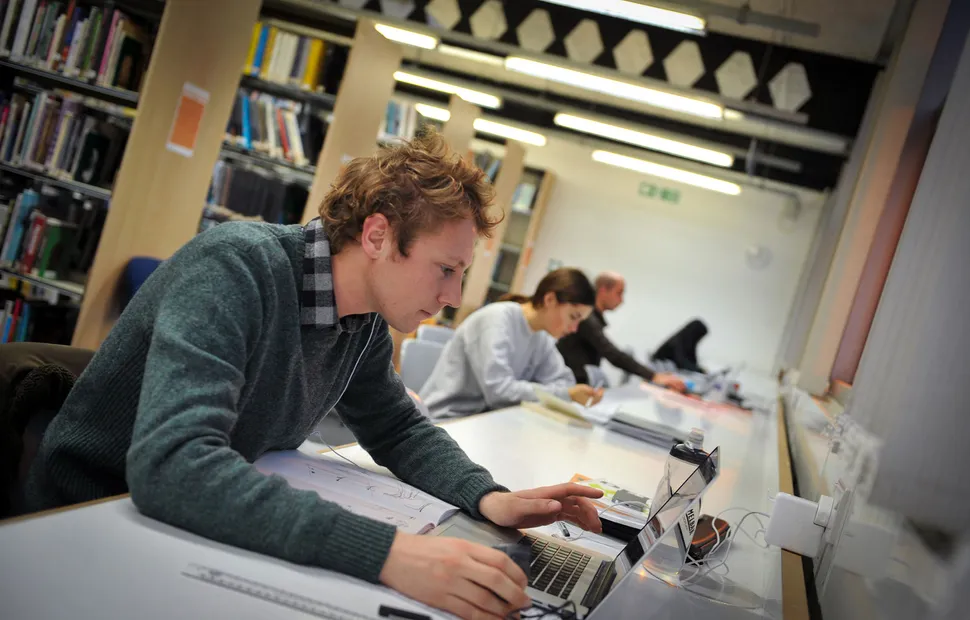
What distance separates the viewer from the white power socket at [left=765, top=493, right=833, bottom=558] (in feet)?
5.54

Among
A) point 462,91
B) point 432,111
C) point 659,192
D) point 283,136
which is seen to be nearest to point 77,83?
point 283,136

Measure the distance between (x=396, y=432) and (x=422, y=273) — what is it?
405 millimetres

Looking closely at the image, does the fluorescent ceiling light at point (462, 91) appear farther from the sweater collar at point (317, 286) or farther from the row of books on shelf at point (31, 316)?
the sweater collar at point (317, 286)

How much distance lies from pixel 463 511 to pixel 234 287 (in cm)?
61

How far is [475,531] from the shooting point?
4.43ft

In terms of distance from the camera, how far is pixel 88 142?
12.5 feet

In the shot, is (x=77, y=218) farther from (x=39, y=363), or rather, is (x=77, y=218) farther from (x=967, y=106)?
(x=967, y=106)

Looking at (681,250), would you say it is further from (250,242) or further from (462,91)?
(250,242)

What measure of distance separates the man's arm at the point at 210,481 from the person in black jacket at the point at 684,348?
7.52 m

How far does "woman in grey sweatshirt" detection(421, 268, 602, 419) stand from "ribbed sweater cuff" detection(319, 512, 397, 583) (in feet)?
7.00

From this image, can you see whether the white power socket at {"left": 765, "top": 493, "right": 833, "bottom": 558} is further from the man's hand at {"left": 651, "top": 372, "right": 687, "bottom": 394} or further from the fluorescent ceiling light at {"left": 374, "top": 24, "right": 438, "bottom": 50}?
the fluorescent ceiling light at {"left": 374, "top": 24, "right": 438, "bottom": 50}

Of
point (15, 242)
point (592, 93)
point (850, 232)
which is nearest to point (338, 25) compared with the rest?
point (15, 242)

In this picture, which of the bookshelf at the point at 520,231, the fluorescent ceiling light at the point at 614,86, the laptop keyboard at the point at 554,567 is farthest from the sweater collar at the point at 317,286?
the bookshelf at the point at 520,231

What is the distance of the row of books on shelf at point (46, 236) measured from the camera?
12.6 feet
